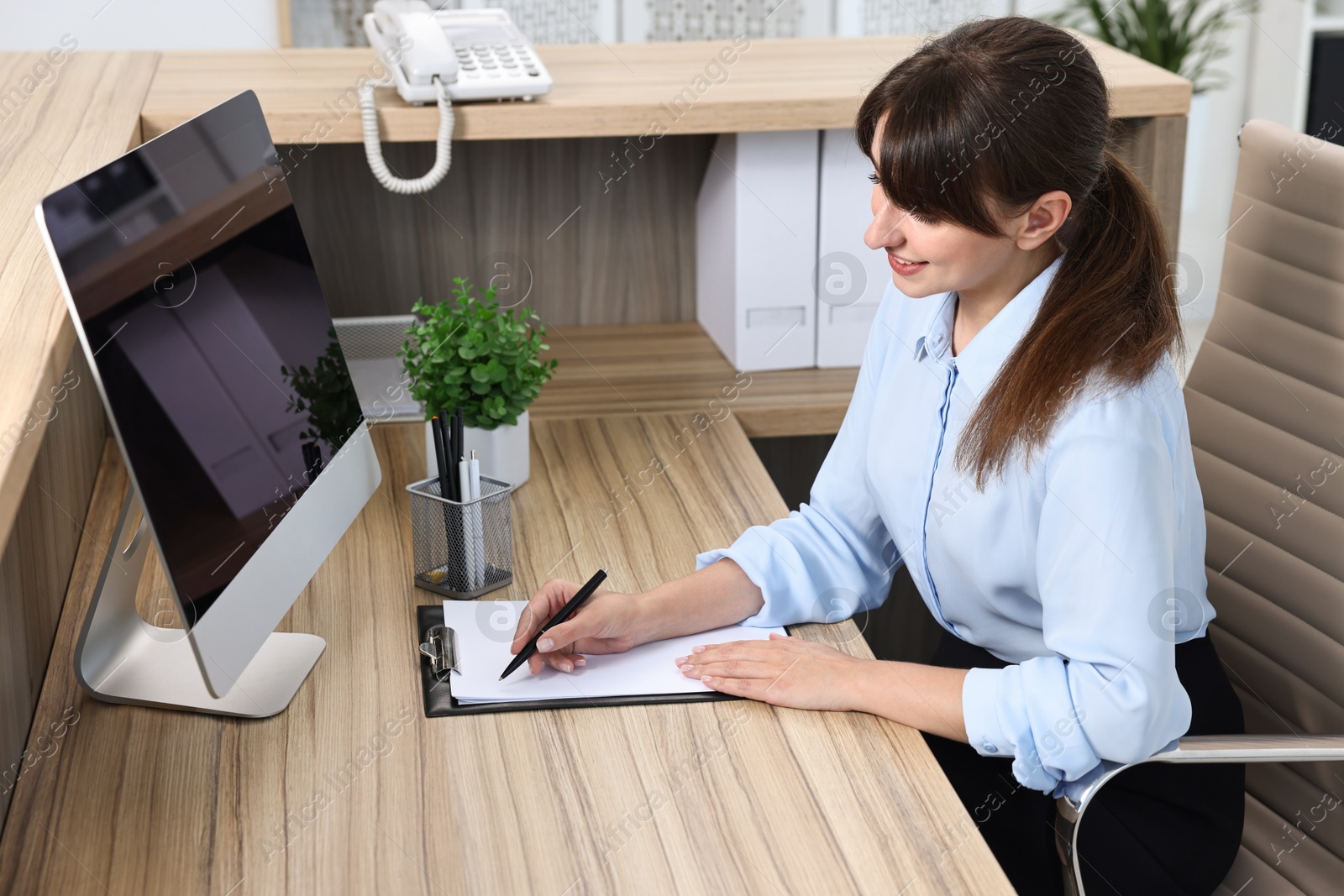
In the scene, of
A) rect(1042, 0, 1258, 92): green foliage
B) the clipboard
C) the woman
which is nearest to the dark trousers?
the woman

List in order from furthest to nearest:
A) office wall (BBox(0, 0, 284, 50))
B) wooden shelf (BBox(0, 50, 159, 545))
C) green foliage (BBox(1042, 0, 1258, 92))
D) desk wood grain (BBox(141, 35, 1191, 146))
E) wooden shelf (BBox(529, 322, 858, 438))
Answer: green foliage (BBox(1042, 0, 1258, 92)), office wall (BBox(0, 0, 284, 50)), wooden shelf (BBox(529, 322, 858, 438)), desk wood grain (BBox(141, 35, 1191, 146)), wooden shelf (BBox(0, 50, 159, 545))

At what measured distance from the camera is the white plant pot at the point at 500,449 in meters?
1.34

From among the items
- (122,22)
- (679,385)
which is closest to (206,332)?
(679,385)

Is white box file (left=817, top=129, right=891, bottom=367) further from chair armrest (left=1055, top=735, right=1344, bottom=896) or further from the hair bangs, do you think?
chair armrest (left=1055, top=735, right=1344, bottom=896)

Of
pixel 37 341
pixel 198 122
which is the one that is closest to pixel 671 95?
pixel 198 122

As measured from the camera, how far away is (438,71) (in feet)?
4.56

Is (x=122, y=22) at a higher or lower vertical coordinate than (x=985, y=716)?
higher

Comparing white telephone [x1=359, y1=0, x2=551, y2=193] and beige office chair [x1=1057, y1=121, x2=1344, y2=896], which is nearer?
beige office chair [x1=1057, y1=121, x2=1344, y2=896]

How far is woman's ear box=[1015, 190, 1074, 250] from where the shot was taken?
994 mm

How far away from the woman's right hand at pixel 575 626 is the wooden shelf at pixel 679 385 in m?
0.54

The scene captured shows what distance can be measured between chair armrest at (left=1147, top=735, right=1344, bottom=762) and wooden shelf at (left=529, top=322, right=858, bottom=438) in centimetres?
66

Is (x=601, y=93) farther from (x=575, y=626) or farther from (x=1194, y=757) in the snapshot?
(x=1194, y=757)

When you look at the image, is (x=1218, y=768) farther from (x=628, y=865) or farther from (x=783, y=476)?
(x=783, y=476)

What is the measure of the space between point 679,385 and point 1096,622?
2.68 ft
